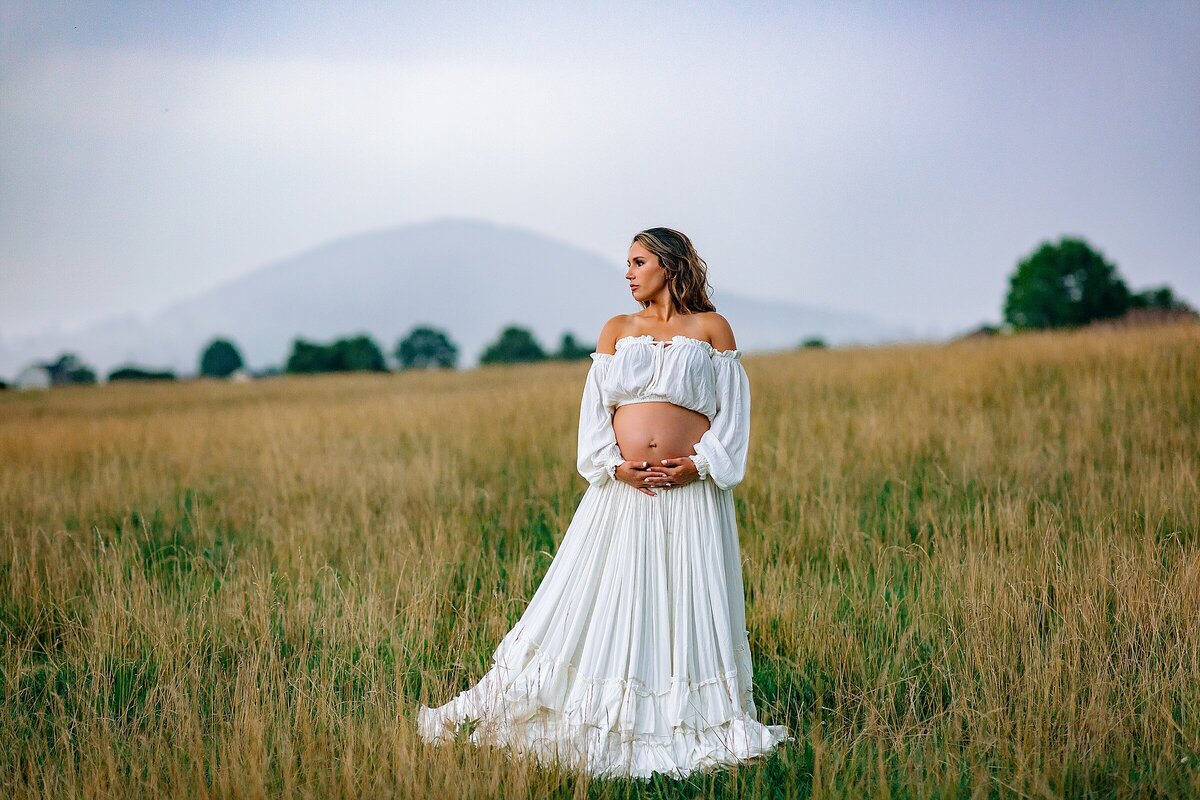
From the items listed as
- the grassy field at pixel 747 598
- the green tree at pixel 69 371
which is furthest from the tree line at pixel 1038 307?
the grassy field at pixel 747 598

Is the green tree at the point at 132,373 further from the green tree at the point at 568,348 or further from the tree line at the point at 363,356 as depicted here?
the green tree at the point at 568,348

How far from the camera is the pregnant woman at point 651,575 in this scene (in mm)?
3633

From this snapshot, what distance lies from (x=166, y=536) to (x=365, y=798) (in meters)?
4.74

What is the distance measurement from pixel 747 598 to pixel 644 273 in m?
2.52

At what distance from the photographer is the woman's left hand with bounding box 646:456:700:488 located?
144 inches

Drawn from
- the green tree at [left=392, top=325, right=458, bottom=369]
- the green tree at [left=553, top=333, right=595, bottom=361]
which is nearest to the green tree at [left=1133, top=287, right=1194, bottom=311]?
the green tree at [left=553, top=333, right=595, bottom=361]

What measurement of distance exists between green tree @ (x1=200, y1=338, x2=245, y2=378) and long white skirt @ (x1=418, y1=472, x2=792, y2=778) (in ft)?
208

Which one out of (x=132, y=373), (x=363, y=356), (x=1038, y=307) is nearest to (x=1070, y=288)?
(x=1038, y=307)

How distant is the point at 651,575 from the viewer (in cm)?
371

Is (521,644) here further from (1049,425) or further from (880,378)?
(880,378)

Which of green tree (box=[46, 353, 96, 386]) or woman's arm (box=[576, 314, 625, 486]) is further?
green tree (box=[46, 353, 96, 386])

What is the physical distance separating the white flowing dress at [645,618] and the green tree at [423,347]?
2352 inches

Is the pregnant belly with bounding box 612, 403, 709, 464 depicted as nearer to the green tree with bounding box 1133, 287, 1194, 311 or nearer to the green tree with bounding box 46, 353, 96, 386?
the green tree with bounding box 46, 353, 96, 386

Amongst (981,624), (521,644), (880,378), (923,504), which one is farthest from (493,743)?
(880,378)
